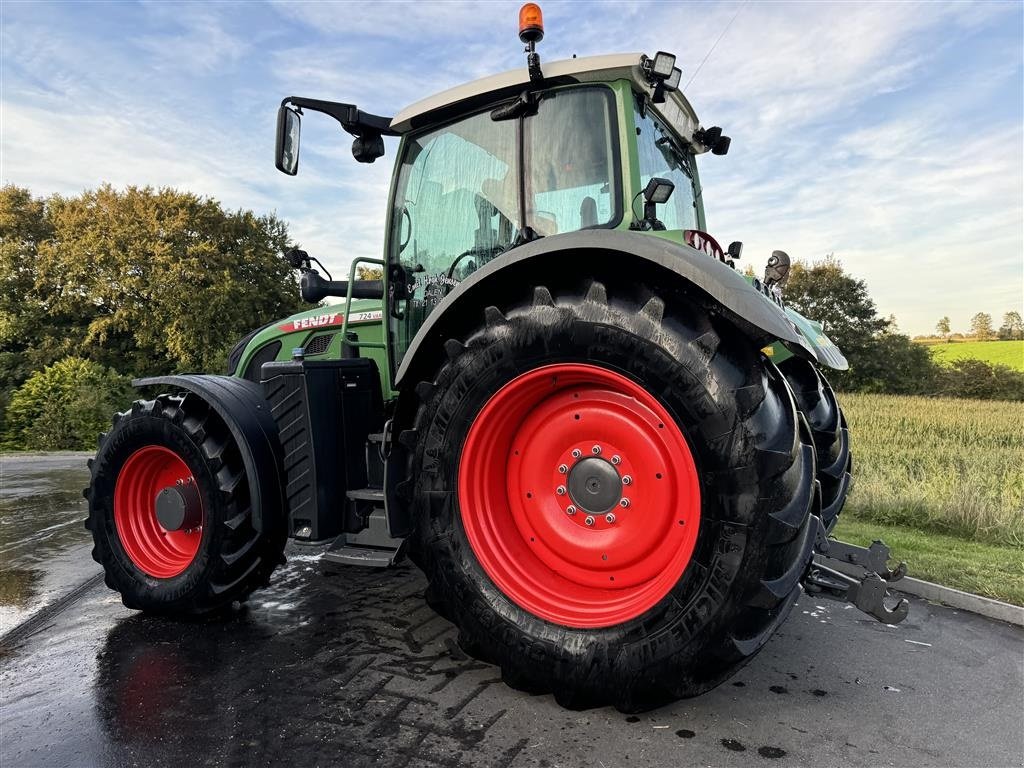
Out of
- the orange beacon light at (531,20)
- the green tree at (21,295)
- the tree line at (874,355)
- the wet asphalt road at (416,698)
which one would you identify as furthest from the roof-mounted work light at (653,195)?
the tree line at (874,355)

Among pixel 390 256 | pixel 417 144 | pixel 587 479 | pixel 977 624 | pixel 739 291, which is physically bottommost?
Answer: pixel 977 624

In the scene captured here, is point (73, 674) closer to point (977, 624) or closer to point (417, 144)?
point (417, 144)

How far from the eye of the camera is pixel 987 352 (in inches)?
1503

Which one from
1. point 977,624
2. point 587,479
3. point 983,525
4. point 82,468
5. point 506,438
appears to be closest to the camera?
point 587,479

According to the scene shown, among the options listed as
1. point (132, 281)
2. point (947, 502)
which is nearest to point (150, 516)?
point (947, 502)

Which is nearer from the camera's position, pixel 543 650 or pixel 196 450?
pixel 543 650

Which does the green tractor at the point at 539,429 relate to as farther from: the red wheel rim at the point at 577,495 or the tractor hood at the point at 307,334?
the tractor hood at the point at 307,334

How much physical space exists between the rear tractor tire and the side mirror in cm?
283

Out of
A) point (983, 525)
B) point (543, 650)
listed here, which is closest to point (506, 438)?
point (543, 650)

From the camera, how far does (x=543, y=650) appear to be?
2359 mm

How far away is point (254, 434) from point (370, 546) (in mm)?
812

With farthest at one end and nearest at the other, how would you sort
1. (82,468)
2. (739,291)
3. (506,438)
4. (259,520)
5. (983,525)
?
(82,468), (983,525), (259,520), (506,438), (739,291)

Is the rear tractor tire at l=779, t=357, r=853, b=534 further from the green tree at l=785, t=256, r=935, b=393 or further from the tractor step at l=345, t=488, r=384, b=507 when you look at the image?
the green tree at l=785, t=256, r=935, b=393

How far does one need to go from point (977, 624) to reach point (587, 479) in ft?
8.33
